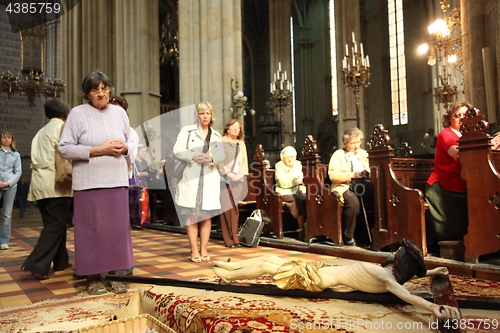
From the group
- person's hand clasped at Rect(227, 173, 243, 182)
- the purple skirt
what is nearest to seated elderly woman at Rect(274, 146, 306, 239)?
person's hand clasped at Rect(227, 173, 243, 182)

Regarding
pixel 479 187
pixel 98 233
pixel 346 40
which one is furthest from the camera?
pixel 346 40

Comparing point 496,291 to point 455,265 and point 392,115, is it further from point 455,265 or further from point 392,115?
point 392,115

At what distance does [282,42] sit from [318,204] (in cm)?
1406

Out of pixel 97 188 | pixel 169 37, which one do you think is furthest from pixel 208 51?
pixel 169 37

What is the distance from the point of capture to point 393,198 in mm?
4039

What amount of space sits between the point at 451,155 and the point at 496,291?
53.5 inches

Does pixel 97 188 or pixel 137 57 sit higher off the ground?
pixel 137 57

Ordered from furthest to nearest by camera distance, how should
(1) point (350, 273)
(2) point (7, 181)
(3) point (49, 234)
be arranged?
1. (2) point (7, 181)
2. (3) point (49, 234)
3. (1) point (350, 273)

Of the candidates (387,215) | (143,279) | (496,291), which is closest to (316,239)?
(387,215)

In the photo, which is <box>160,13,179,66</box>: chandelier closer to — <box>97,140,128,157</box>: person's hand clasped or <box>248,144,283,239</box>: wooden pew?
<box>248,144,283,239</box>: wooden pew

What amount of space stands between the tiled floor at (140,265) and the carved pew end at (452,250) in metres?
1.03

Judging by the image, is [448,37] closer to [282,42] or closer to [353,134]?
[353,134]

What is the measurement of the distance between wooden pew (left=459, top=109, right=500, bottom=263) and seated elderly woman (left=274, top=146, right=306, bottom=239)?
2.25m

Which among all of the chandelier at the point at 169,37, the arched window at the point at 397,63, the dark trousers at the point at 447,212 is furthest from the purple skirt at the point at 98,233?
the arched window at the point at 397,63
